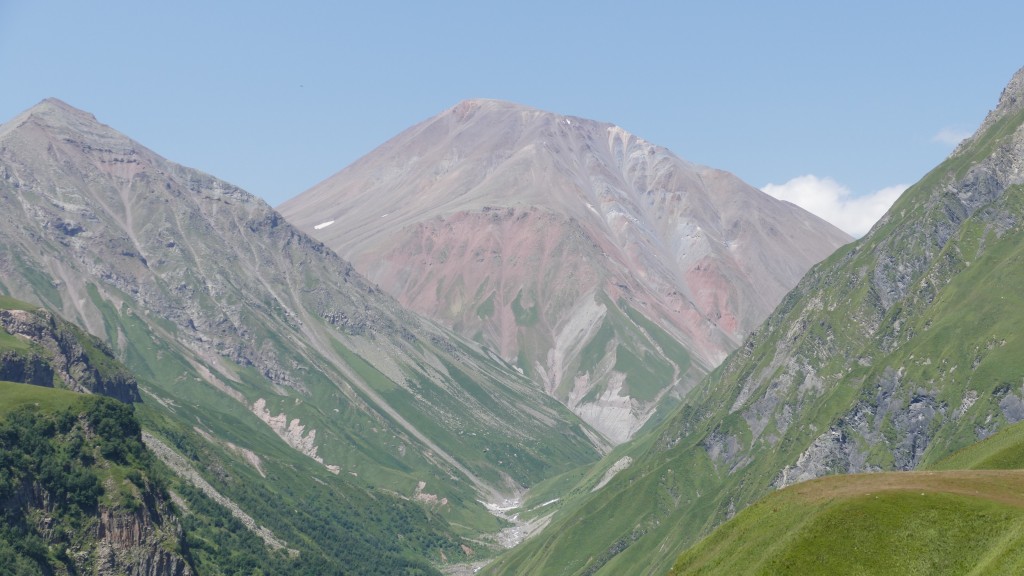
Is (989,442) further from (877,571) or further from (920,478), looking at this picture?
(877,571)

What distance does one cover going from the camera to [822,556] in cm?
12206

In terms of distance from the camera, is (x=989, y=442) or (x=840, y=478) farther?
(x=989, y=442)

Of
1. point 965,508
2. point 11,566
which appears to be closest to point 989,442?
point 965,508

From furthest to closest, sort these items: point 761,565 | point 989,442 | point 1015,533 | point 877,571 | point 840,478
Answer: point 989,442, point 840,478, point 761,565, point 877,571, point 1015,533

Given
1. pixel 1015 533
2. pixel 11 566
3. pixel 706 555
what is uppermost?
pixel 1015 533

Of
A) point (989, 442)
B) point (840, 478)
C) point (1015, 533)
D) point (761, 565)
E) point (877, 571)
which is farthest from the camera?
point (989, 442)

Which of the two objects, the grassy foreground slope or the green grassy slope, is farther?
the green grassy slope

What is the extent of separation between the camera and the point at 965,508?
397 feet

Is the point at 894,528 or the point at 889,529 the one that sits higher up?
the point at 894,528

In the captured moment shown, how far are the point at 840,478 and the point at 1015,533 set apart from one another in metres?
34.7

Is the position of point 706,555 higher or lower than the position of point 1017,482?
lower

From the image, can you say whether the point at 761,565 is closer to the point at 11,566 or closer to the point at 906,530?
the point at 906,530

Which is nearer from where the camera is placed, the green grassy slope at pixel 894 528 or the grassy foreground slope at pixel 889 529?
the grassy foreground slope at pixel 889 529

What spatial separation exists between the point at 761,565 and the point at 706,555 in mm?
20793
